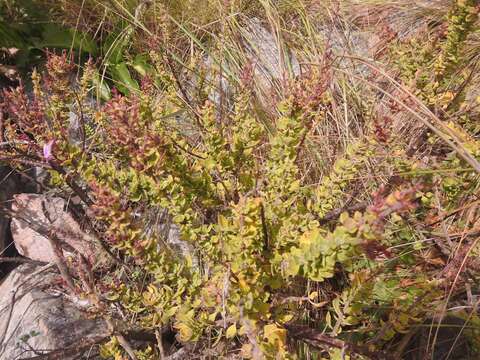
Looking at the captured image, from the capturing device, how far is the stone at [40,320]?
1.44 metres

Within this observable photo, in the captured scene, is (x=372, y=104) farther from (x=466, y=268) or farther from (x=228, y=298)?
(x=228, y=298)

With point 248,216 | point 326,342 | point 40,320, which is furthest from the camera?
point 40,320

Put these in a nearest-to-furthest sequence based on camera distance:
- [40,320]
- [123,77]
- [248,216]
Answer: [248,216], [40,320], [123,77]

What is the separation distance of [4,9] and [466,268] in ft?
7.13

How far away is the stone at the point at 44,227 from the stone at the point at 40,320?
0.32ft

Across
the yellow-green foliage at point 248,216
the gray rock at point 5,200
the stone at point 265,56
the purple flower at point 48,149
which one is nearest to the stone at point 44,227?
the gray rock at point 5,200

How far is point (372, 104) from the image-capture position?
1.56m

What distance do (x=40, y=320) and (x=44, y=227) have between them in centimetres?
29

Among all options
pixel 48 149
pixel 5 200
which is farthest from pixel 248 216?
pixel 5 200

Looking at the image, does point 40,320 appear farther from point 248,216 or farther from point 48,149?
point 248,216

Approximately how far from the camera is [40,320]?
4.91 feet

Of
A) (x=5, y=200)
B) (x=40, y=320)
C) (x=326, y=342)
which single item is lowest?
(x=40, y=320)

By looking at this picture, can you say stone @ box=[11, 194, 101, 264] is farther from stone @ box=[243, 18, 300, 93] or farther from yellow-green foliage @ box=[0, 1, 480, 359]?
stone @ box=[243, 18, 300, 93]

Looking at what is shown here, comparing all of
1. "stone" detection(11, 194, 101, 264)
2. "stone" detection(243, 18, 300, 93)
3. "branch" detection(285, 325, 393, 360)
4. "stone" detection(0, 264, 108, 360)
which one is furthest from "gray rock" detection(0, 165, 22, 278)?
"branch" detection(285, 325, 393, 360)
